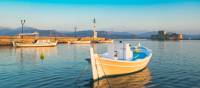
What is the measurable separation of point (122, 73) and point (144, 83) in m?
2.83

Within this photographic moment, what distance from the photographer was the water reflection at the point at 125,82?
18739 mm

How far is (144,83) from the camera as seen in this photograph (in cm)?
2016

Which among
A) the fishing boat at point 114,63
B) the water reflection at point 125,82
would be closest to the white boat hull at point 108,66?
the fishing boat at point 114,63

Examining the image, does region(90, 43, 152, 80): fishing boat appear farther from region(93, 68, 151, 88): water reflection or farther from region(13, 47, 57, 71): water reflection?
region(13, 47, 57, 71): water reflection

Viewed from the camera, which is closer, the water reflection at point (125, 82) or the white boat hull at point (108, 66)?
the water reflection at point (125, 82)

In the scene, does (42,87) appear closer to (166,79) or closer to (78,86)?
(78,86)

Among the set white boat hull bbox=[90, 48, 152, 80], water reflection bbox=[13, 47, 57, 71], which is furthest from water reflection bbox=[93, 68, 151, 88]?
water reflection bbox=[13, 47, 57, 71]

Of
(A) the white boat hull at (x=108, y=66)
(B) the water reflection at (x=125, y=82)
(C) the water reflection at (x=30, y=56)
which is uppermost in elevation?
(A) the white boat hull at (x=108, y=66)

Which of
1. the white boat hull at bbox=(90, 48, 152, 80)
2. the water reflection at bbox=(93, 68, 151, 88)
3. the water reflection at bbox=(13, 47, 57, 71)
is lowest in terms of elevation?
the water reflection at bbox=(93, 68, 151, 88)

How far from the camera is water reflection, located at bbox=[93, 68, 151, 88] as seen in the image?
1874 cm

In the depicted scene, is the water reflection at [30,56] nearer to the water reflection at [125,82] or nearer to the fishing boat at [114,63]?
the fishing boat at [114,63]

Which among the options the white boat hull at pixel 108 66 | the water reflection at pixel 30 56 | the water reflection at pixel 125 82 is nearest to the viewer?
the water reflection at pixel 125 82

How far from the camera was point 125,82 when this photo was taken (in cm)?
1994

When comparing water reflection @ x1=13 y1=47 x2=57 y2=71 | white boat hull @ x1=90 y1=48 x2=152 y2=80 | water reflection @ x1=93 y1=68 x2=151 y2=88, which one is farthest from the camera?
water reflection @ x1=13 y1=47 x2=57 y2=71
